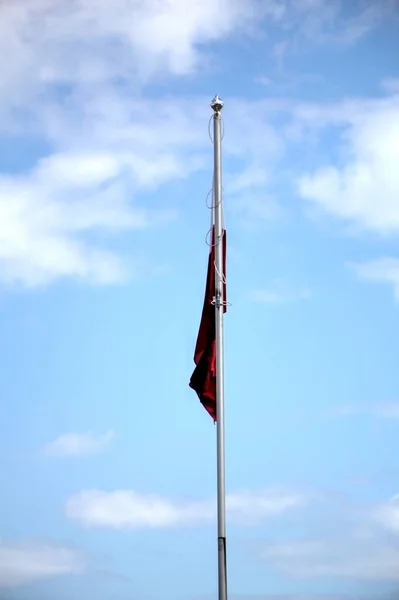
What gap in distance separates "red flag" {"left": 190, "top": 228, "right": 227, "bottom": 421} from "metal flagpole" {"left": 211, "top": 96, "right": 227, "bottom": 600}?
0.32 metres

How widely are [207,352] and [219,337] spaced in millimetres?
1023

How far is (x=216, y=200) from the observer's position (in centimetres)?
2853

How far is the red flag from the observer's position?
92.1 ft

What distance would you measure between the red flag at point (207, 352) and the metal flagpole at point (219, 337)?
32 cm

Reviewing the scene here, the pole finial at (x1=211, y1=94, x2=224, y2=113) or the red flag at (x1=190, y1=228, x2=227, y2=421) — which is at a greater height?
the pole finial at (x1=211, y1=94, x2=224, y2=113)

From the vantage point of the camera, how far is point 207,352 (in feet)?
92.8

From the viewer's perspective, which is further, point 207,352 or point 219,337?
point 207,352

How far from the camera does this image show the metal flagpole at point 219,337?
25.9 meters

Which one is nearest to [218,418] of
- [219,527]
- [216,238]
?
[219,527]

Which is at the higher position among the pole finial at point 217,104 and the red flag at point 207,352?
the pole finial at point 217,104

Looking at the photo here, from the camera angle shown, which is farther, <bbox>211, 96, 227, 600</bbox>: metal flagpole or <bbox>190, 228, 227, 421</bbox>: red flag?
<bbox>190, 228, 227, 421</bbox>: red flag

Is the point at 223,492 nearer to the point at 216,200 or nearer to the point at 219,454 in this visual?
the point at 219,454

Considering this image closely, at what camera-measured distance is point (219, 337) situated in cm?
2739

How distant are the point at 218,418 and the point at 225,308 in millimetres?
2958
